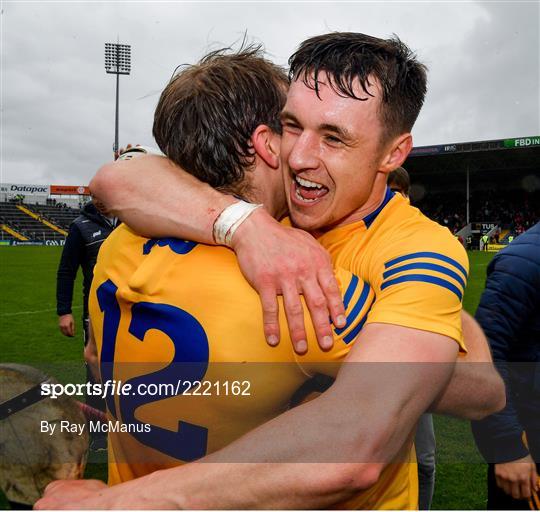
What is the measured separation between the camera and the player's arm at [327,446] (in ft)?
3.67

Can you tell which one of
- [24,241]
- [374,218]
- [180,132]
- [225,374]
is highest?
[180,132]

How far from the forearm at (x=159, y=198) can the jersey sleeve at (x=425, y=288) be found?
19.6 inches

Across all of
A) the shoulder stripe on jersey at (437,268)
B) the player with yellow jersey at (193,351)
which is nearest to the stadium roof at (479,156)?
the shoulder stripe on jersey at (437,268)

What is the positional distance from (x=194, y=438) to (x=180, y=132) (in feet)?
2.83

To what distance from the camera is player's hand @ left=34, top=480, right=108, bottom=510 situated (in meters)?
1.25

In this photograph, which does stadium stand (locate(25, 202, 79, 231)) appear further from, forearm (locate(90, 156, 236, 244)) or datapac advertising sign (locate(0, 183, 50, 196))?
forearm (locate(90, 156, 236, 244))

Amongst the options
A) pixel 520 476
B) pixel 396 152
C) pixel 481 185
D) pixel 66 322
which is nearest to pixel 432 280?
pixel 396 152

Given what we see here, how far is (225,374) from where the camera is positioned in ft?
4.23

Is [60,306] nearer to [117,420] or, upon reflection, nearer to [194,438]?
[117,420]

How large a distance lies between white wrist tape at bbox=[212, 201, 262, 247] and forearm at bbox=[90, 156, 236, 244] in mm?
16

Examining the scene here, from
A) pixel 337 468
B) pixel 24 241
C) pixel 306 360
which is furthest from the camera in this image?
pixel 24 241

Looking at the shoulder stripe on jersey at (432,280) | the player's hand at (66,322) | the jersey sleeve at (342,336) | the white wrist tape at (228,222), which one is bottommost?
the player's hand at (66,322)

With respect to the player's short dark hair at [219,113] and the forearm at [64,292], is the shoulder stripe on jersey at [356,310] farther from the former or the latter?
the forearm at [64,292]

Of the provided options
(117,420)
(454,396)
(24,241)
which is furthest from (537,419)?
(24,241)
